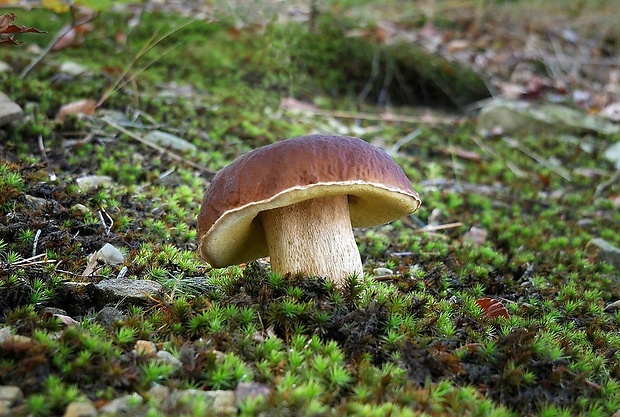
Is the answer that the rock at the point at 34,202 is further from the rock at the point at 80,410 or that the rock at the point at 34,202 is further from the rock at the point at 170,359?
the rock at the point at 80,410

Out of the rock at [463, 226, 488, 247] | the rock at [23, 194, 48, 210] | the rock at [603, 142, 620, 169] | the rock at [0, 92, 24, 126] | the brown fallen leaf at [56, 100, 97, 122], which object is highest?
the rock at [0, 92, 24, 126]

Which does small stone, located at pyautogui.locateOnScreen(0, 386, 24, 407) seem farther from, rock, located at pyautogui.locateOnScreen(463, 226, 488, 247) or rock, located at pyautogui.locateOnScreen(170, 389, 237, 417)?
rock, located at pyautogui.locateOnScreen(463, 226, 488, 247)

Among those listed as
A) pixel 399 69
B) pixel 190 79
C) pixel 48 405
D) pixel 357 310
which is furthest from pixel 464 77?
pixel 48 405

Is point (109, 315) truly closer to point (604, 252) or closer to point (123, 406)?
point (123, 406)

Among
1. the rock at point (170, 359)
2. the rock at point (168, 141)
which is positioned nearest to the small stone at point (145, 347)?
the rock at point (170, 359)

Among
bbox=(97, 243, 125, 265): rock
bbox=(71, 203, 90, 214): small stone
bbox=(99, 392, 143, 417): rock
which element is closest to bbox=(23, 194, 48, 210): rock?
bbox=(71, 203, 90, 214): small stone

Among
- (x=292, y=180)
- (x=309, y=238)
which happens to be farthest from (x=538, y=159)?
(x=292, y=180)
